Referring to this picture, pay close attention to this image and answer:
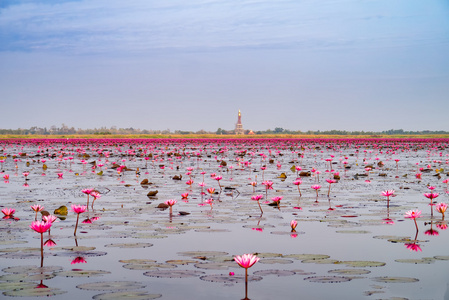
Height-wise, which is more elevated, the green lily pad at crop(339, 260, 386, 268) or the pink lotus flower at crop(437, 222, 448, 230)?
the pink lotus flower at crop(437, 222, 448, 230)

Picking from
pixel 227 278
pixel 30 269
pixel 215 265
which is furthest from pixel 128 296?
pixel 30 269

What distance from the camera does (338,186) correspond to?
46.3 feet

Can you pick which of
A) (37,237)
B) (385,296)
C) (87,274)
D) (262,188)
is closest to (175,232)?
(37,237)

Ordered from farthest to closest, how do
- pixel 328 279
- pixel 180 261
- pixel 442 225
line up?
pixel 442 225 < pixel 180 261 < pixel 328 279

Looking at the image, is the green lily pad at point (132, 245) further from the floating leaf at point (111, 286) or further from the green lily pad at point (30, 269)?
the floating leaf at point (111, 286)

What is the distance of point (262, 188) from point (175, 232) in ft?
20.9

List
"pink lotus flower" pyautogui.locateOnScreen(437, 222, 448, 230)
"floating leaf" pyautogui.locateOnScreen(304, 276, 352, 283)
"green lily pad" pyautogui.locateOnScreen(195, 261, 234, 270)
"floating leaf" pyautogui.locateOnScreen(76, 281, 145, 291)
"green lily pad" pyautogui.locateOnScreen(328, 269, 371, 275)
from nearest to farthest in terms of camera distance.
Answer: "floating leaf" pyautogui.locateOnScreen(76, 281, 145, 291) < "floating leaf" pyautogui.locateOnScreen(304, 276, 352, 283) < "green lily pad" pyautogui.locateOnScreen(328, 269, 371, 275) < "green lily pad" pyautogui.locateOnScreen(195, 261, 234, 270) < "pink lotus flower" pyautogui.locateOnScreen(437, 222, 448, 230)

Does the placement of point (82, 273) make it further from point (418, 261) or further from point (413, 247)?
point (413, 247)

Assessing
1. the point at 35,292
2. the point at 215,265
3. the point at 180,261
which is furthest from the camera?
the point at 180,261

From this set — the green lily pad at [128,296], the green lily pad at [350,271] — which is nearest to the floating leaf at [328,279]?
the green lily pad at [350,271]

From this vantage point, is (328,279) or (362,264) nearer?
(328,279)

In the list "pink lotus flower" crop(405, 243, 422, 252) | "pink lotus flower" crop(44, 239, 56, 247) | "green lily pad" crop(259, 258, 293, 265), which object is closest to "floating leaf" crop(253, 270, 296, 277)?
"green lily pad" crop(259, 258, 293, 265)

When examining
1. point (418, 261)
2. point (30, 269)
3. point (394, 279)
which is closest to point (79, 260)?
point (30, 269)

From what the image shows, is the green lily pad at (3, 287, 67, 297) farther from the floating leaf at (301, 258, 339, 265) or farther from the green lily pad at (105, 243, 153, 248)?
the floating leaf at (301, 258, 339, 265)
